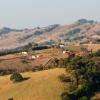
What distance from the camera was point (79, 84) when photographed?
115 meters

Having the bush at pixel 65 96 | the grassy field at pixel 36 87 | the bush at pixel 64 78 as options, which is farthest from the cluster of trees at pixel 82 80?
the grassy field at pixel 36 87

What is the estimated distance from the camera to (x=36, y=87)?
380 ft

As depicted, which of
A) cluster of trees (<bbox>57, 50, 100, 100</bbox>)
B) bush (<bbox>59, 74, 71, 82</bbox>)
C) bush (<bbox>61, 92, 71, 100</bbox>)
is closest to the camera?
bush (<bbox>61, 92, 71, 100</bbox>)

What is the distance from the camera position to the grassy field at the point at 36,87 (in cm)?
10906

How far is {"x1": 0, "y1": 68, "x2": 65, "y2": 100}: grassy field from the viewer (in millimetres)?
109062

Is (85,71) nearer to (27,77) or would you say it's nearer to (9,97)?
(27,77)

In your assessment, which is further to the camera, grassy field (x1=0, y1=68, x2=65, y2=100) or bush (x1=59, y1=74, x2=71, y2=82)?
bush (x1=59, y1=74, x2=71, y2=82)

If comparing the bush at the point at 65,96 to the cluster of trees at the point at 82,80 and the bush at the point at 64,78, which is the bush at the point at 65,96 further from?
the bush at the point at 64,78

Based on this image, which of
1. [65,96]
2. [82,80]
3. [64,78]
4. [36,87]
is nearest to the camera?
[65,96]

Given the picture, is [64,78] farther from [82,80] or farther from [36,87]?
[36,87]

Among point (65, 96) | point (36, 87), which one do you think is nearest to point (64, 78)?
point (36, 87)

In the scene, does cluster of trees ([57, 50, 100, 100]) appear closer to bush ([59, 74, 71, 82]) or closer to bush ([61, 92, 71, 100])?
bush ([61, 92, 71, 100])

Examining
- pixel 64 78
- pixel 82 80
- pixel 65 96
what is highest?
pixel 64 78

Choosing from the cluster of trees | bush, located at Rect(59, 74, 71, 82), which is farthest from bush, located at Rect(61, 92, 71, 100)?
bush, located at Rect(59, 74, 71, 82)
